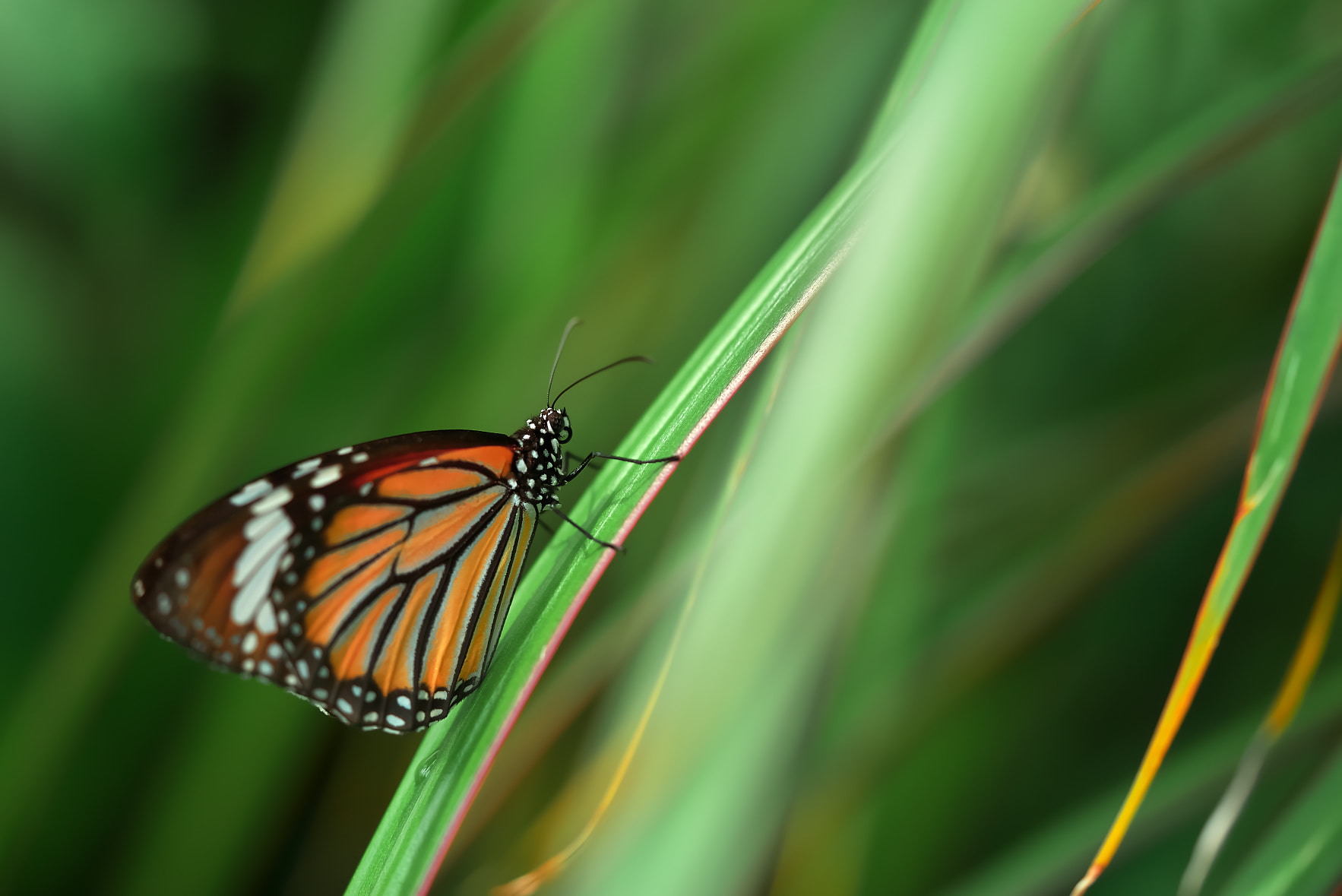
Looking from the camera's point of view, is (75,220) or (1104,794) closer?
(1104,794)

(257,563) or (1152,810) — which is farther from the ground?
(1152,810)

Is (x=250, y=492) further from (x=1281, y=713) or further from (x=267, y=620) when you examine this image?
(x=1281, y=713)

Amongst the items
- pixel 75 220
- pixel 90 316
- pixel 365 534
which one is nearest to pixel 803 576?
pixel 365 534

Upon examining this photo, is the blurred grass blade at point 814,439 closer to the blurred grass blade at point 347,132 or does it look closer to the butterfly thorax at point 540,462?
the butterfly thorax at point 540,462

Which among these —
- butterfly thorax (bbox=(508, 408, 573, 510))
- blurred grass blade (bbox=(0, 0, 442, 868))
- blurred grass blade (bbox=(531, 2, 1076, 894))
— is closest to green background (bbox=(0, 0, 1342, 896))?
blurred grass blade (bbox=(0, 0, 442, 868))

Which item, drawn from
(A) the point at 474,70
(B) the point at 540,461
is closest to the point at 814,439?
(B) the point at 540,461

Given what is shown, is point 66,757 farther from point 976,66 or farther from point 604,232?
point 976,66
